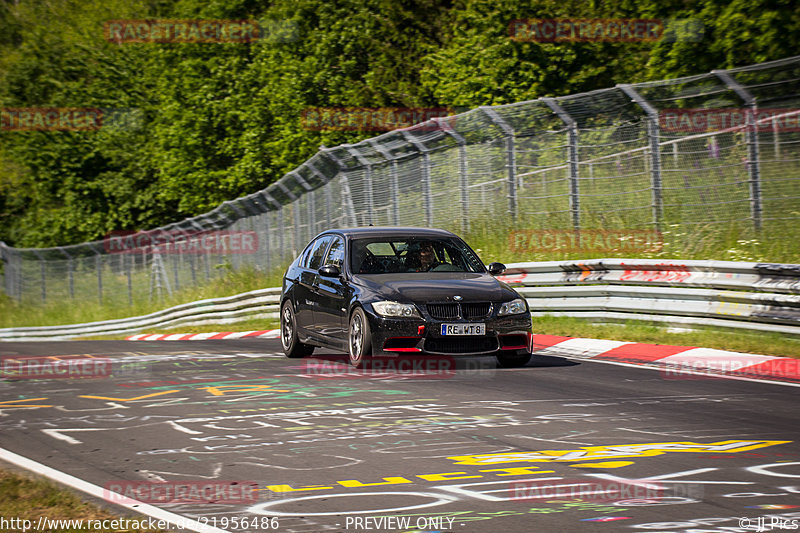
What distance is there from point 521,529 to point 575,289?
10895mm

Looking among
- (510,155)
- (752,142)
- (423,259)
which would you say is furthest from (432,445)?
(510,155)

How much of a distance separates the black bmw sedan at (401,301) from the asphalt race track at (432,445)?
0.34 metres

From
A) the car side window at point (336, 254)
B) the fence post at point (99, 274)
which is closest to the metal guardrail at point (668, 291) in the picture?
the car side window at point (336, 254)

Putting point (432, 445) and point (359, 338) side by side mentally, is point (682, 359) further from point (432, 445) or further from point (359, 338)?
point (432, 445)

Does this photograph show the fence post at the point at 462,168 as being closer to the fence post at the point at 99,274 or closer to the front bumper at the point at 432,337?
the front bumper at the point at 432,337

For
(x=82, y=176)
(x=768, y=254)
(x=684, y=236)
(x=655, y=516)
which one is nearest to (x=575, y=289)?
(x=684, y=236)

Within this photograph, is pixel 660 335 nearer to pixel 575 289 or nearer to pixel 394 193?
pixel 575 289

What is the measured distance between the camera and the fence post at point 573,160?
56.4ft

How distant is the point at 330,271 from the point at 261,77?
3382 cm

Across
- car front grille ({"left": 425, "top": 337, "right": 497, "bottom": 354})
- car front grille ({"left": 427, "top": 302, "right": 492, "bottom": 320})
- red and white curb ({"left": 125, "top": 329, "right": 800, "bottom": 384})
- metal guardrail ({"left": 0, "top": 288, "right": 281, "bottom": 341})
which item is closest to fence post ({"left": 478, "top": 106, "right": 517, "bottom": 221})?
red and white curb ({"left": 125, "top": 329, "right": 800, "bottom": 384})

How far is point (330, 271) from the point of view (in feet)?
40.4

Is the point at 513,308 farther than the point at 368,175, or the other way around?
the point at 368,175

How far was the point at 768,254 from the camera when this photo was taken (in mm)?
14258

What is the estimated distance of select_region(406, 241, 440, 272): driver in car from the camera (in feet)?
40.7
